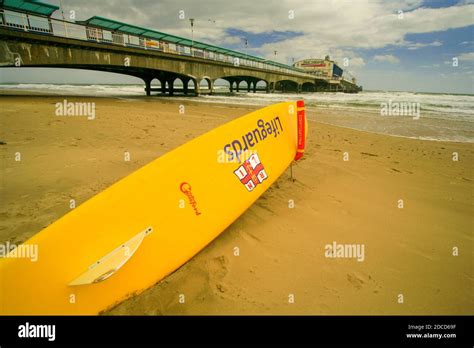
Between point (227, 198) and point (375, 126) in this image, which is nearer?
point (227, 198)

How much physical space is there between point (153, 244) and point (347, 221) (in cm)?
226

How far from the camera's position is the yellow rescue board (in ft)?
4.90

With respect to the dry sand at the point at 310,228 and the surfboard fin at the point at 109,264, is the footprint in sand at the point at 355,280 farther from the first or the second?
the surfboard fin at the point at 109,264

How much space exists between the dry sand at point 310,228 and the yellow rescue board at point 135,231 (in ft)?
0.63

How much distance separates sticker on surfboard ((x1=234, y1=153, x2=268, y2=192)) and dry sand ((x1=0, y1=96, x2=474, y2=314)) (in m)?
0.38

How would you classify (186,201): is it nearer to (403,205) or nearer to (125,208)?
(125,208)

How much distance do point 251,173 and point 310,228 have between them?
97 centimetres

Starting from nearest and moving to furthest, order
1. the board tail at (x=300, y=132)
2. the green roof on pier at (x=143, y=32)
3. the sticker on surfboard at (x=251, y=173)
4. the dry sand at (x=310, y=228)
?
1. the dry sand at (x=310, y=228)
2. the sticker on surfboard at (x=251, y=173)
3. the board tail at (x=300, y=132)
4. the green roof on pier at (x=143, y=32)

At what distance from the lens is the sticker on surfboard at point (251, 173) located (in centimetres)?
281

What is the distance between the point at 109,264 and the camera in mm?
1560

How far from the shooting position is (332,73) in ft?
289

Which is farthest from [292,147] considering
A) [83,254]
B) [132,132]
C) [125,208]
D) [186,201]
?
[132,132]

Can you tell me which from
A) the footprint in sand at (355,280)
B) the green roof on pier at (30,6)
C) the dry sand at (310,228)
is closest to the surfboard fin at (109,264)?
the dry sand at (310,228)

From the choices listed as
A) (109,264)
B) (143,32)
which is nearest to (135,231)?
(109,264)
